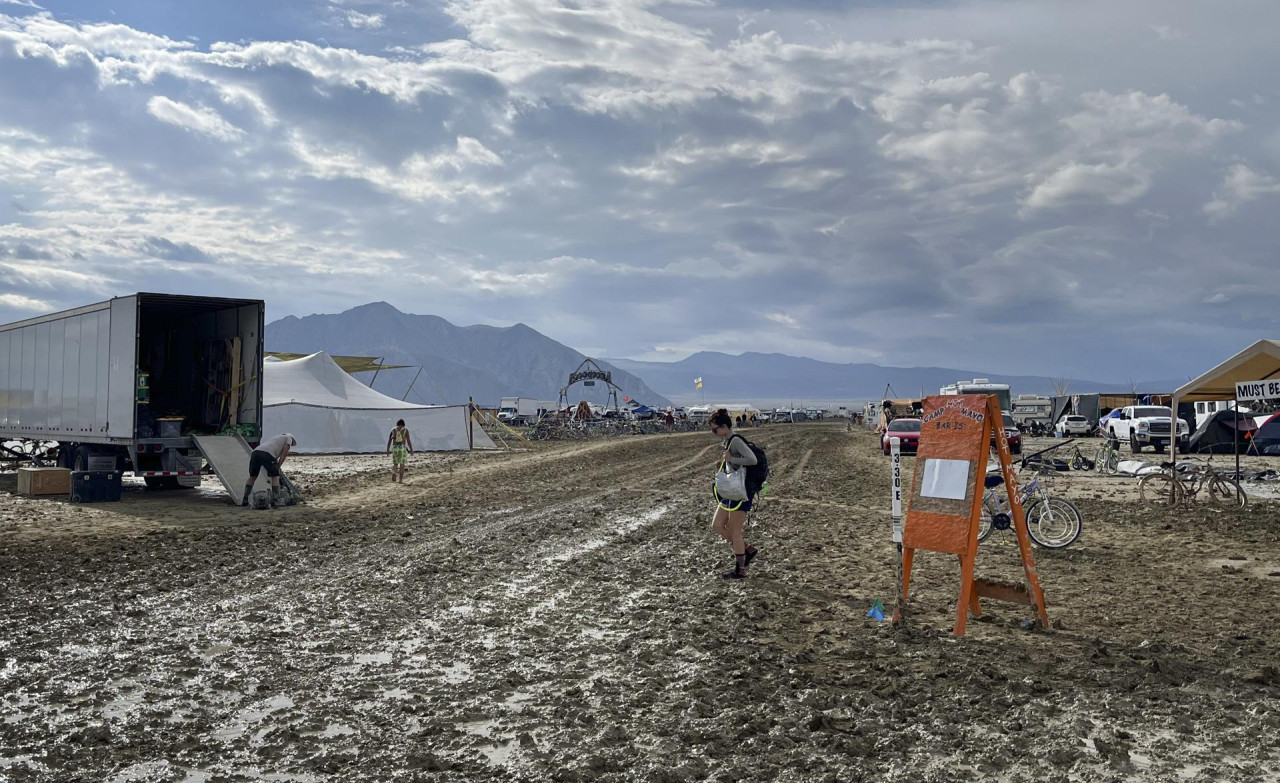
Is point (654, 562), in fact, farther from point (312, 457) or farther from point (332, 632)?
point (312, 457)

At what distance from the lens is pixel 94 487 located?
709 inches

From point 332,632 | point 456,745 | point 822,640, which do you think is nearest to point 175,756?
point 456,745

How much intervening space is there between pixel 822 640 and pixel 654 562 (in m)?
3.86

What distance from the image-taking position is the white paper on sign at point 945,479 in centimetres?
721

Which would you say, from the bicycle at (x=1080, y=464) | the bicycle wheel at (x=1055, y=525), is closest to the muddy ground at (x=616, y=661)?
the bicycle wheel at (x=1055, y=525)

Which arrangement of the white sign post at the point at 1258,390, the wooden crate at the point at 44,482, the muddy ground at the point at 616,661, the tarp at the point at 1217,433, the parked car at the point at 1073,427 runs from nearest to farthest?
the muddy ground at the point at 616,661 → the white sign post at the point at 1258,390 → the wooden crate at the point at 44,482 → the tarp at the point at 1217,433 → the parked car at the point at 1073,427

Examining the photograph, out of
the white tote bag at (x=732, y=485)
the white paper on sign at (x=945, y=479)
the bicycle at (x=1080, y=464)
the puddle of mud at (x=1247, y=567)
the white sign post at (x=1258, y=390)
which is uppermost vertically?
the white sign post at (x=1258, y=390)

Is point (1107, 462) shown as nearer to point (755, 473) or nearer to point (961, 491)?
point (755, 473)

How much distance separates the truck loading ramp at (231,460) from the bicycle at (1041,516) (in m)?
12.3

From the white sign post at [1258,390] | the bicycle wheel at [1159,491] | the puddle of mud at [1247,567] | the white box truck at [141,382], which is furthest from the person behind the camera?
the white box truck at [141,382]

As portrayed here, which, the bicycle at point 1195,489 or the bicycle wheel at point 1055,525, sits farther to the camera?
the bicycle at point 1195,489

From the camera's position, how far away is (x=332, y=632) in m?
7.31

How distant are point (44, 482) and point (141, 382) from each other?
3.20m

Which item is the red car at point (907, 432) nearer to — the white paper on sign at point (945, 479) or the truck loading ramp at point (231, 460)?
the truck loading ramp at point (231, 460)
